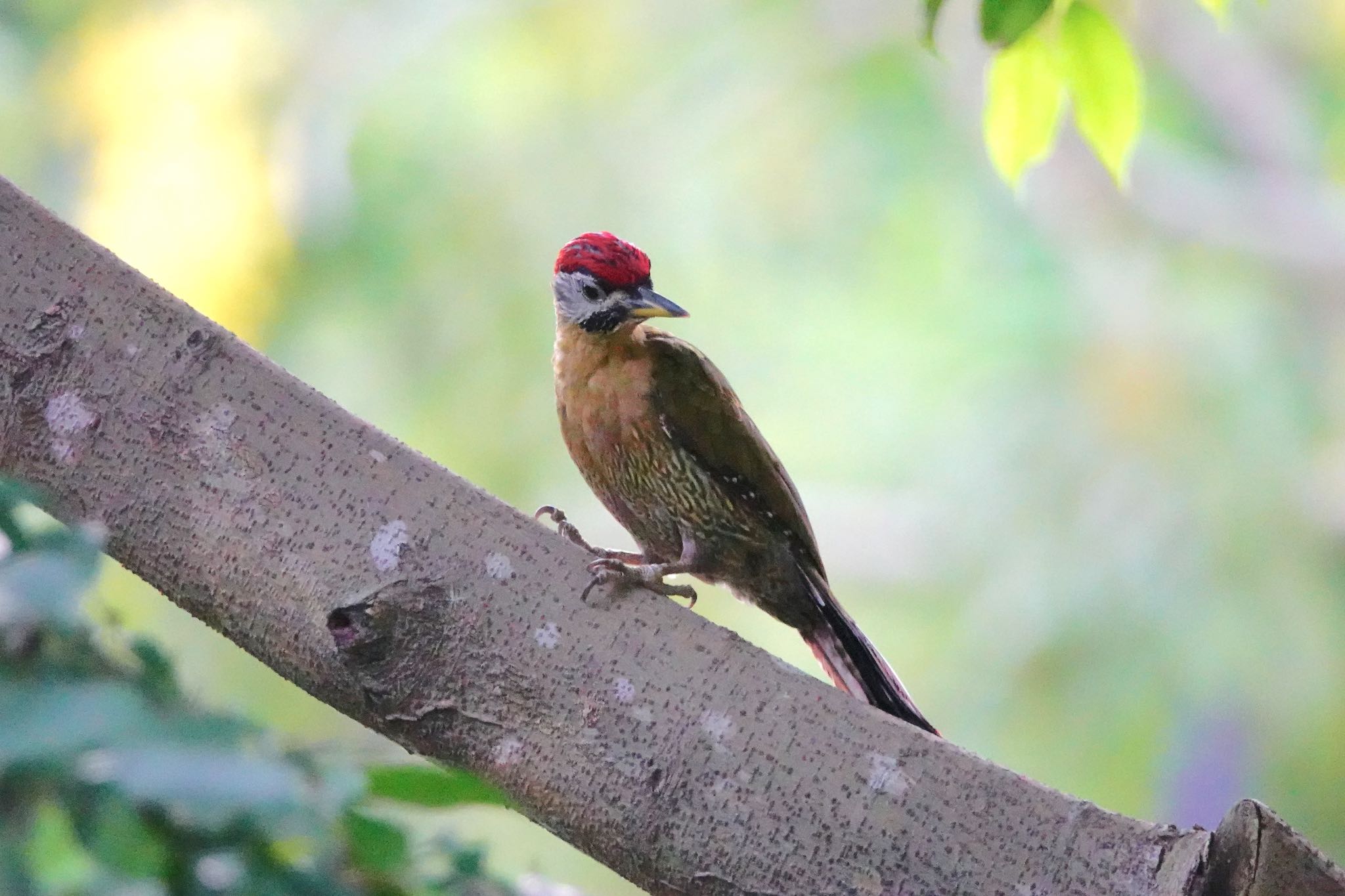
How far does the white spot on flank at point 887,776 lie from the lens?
134 centimetres

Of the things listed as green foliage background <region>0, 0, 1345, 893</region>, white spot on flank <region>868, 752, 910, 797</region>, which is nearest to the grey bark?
white spot on flank <region>868, 752, 910, 797</region>

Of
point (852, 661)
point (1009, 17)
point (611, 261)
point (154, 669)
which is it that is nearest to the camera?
point (154, 669)

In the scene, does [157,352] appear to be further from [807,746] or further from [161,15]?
[161,15]

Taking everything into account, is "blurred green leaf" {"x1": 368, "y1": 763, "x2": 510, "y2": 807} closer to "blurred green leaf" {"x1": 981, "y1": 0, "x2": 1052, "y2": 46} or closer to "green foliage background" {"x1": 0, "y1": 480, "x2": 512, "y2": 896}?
"green foliage background" {"x1": 0, "y1": 480, "x2": 512, "y2": 896}

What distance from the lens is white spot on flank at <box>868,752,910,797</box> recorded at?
1.34 metres

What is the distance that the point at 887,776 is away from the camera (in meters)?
1.34

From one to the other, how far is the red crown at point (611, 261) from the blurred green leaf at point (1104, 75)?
932mm

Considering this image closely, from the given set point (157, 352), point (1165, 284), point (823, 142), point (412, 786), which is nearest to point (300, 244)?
point (823, 142)

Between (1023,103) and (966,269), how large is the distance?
6.90 meters

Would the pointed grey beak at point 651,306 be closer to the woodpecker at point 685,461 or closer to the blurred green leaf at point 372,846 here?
the woodpecker at point 685,461

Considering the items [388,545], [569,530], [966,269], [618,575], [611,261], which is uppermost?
[966,269]

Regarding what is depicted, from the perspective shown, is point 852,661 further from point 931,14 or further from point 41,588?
point 41,588

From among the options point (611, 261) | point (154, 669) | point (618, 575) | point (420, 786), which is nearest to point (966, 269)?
point (611, 261)

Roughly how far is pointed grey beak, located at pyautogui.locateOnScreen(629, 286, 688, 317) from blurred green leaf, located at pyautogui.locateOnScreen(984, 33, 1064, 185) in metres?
0.72
